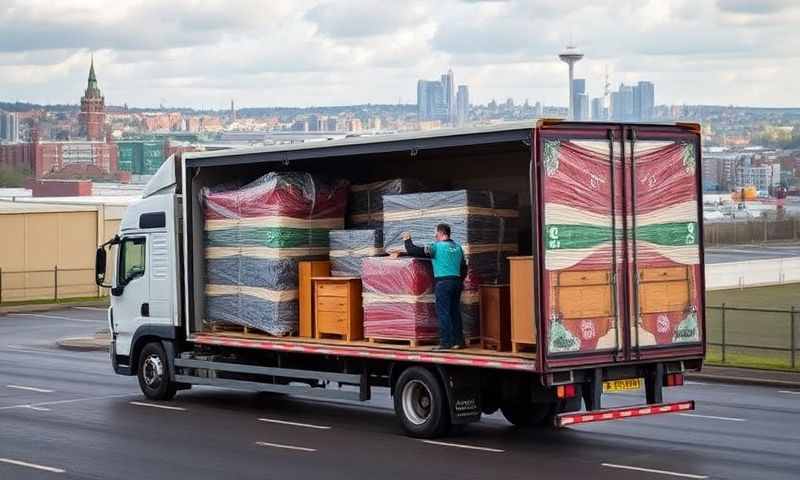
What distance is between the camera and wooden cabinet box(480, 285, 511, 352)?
54.1 ft

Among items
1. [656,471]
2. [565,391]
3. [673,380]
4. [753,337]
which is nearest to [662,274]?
[673,380]

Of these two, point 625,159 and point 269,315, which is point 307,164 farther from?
point 625,159

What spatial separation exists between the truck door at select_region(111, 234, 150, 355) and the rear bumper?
26.0 ft

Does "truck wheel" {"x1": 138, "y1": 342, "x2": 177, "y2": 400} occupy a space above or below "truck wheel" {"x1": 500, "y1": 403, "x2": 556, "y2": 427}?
above

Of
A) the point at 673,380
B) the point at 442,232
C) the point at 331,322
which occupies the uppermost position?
the point at 442,232

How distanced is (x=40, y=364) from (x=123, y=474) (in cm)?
1353

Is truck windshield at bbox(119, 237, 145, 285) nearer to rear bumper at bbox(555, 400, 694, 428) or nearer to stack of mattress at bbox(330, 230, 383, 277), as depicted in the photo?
stack of mattress at bbox(330, 230, 383, 277)

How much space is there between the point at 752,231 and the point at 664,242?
6492cm

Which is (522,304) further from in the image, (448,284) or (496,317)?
(448,284)

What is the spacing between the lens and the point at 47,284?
46.2 m

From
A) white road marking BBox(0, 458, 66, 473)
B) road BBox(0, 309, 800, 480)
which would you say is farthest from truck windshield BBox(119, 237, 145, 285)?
white road marking BBox(0, 458, 66, 473)

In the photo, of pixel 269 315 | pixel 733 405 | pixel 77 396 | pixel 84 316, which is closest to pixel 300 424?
pixel 269 315

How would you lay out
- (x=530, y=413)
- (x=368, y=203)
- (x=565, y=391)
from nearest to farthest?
(x=565, y=391) → (x=530, y=413) → (x=368, y=203)

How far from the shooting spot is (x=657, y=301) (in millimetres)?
16219
